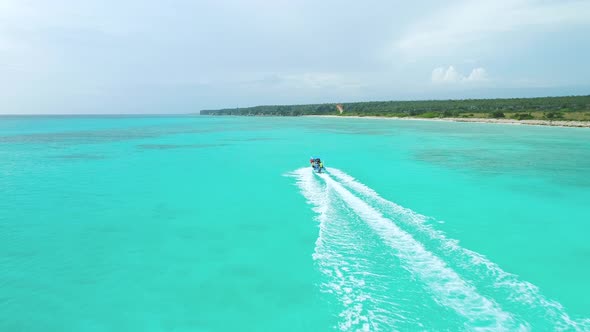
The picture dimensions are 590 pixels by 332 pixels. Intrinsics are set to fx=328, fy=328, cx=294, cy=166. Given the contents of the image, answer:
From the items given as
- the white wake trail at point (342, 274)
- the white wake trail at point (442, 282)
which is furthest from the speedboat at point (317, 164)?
the white wake trail at point (442, 282)

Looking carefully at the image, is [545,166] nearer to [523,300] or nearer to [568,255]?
[568,255]

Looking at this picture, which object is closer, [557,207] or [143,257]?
[143,257]

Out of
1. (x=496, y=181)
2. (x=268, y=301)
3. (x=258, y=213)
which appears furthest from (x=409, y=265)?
(x=496, y=181)

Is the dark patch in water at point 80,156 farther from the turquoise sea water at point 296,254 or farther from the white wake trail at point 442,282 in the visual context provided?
the white wake trail at point 442,282

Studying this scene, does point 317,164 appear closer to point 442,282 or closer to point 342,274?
point 342,274

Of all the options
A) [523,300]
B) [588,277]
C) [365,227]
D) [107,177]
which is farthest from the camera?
[107,177]

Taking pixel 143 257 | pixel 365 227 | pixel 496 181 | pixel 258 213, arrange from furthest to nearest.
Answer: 1. pixel 496 181
2. pixel 258 213
3. pixel 365 227
4. pixel 143 257

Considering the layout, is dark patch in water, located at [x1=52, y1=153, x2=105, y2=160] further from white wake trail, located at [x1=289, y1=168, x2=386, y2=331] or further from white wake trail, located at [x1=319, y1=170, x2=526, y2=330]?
white wake trail, located at [x1=319, y1=170, x2=526, y2=330]

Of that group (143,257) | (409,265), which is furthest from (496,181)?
(143,257)
